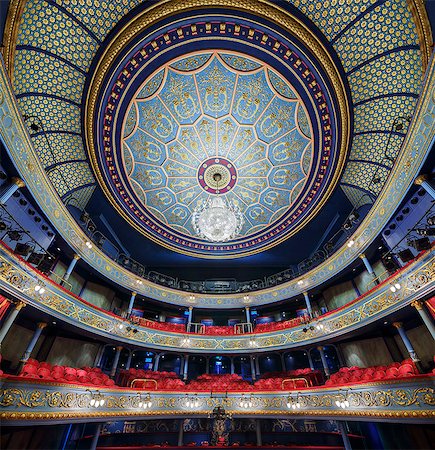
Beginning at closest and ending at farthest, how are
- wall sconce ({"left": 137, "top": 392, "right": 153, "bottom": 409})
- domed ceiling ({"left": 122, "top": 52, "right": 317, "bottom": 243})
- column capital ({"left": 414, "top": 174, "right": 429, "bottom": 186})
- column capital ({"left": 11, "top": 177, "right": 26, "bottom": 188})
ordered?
column capital ({"left": 414, "top": 174, "right": 429, "bottom": 186}) → column capital ({"left": 11, "top": 177, "right": 26, "bottom": 188}) → wall sconce ({"left": 137, "top": 392, "right": 153, "bottom": 409}) → domed ceiling ({"left": 122, "top": 52, "right": 317, "bottom": 243})

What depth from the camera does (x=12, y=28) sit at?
22.0 ft

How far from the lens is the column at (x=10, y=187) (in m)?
7.77

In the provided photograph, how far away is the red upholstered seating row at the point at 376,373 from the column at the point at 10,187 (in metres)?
13.1

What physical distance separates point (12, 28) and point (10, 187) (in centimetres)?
465

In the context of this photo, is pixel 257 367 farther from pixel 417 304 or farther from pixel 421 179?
pixel 421 179

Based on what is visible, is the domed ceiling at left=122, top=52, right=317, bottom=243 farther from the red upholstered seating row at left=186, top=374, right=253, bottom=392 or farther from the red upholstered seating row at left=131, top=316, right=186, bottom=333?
the red upholstered seating row at left=186, top=374, right=253, bottom=392

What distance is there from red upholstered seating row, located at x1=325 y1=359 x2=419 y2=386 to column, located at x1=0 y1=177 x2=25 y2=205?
43.0 feet

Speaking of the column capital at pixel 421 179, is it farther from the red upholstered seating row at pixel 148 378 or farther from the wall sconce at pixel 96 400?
the wall sconce at pixel 96 400

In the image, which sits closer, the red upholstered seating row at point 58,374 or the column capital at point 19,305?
the column capital at point 19,305

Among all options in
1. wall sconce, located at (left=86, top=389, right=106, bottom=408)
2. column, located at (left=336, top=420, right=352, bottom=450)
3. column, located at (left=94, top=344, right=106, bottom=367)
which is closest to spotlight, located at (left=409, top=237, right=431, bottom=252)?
column, located at (left=336, top=420, right=352, bottom=450)

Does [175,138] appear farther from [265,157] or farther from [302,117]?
[302,117]

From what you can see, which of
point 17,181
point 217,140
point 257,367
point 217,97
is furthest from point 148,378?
point 217,97

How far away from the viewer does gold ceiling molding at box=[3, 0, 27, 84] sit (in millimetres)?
6536

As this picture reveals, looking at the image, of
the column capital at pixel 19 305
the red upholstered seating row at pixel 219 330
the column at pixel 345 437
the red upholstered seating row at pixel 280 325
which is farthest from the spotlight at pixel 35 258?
the column at pixel 345 437
